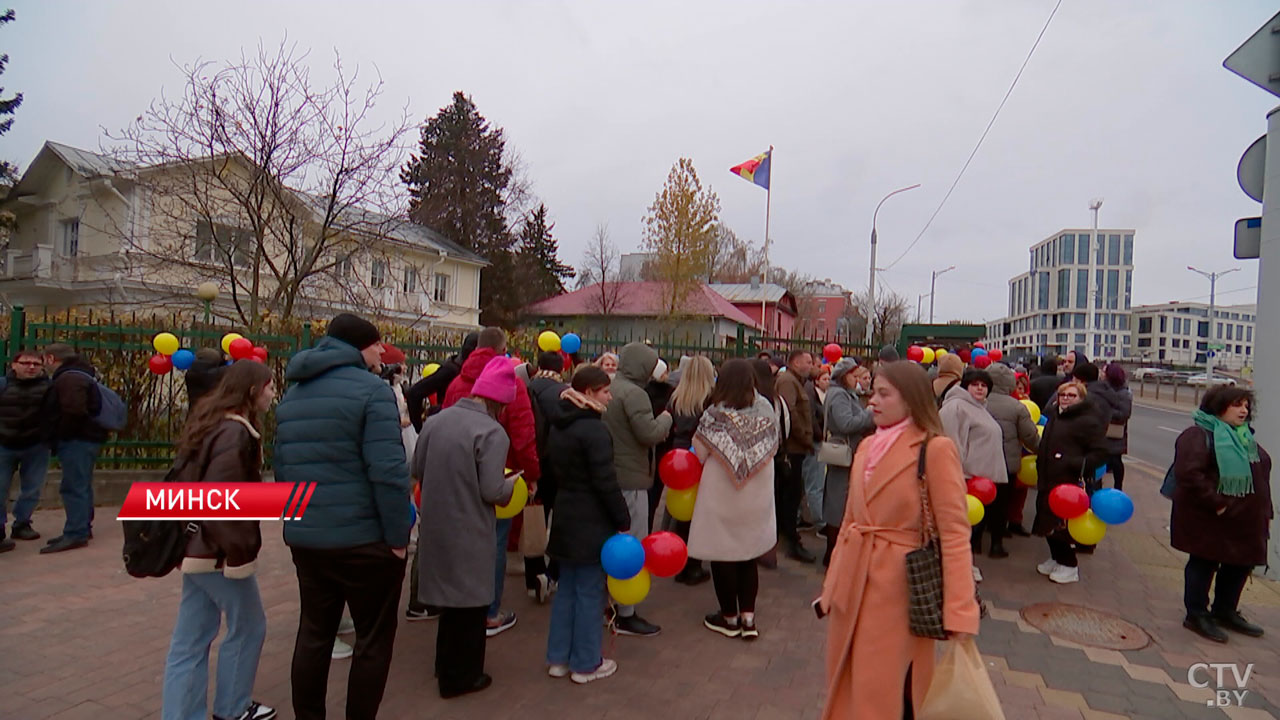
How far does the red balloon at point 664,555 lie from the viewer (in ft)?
13.0

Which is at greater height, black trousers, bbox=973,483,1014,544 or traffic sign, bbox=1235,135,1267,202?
traffic sign, bbox=1235,135,1267,202

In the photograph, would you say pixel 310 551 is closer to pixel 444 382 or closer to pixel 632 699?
pixel 632 699

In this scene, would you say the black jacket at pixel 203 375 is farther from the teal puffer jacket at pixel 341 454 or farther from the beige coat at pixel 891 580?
the beige coat at pixel 891 580

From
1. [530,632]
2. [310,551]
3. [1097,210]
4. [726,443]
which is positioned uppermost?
[1097,210]

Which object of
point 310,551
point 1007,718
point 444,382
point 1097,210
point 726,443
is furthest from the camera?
point 1097,210

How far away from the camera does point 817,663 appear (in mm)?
4199

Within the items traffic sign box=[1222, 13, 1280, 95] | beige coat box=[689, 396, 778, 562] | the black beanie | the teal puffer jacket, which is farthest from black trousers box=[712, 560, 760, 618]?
traffic sign box=[1222, 13, 1280, 95]

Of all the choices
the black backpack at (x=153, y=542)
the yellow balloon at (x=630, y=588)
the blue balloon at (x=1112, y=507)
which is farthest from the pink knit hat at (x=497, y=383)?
the blue balloon at (x=1112, y=507)

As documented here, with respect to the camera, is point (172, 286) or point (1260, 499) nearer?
point (1260, 499)

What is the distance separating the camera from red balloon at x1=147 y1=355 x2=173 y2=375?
7328mm

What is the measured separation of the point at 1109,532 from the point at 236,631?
29.2 feet

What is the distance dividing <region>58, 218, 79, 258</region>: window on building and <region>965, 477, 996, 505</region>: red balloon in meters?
29.2

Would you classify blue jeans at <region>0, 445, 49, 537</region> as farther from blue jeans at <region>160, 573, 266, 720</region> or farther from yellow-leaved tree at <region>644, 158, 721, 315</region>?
yellow-leaved tree at <region>644, 158, 721, 315</region>

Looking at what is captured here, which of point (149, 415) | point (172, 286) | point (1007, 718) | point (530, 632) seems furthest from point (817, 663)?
point (172, 286)
